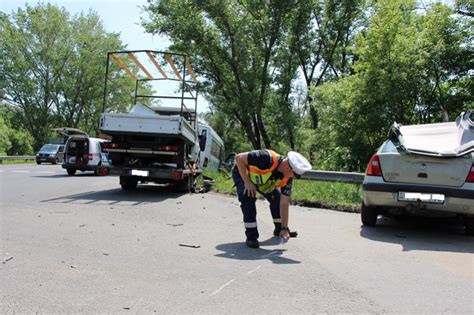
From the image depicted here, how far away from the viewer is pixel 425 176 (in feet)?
23.2

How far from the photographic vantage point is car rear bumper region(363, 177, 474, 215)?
6852 millimetres

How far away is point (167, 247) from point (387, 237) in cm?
323

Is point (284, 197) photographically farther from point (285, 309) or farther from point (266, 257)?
point (285, 309)

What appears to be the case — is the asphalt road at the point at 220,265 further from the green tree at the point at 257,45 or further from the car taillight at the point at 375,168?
the green tree at the point at 257,45

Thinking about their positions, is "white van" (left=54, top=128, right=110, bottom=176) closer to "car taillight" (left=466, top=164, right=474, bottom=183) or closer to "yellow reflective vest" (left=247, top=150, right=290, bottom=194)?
"yellow reflective vest" (left=247, top=150, right=290, bottom=194)

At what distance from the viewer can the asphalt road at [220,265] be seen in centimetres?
391

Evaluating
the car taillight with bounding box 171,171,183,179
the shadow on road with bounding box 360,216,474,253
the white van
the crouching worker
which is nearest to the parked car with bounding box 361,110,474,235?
the shadow on road with bounding box 360,216,474,253

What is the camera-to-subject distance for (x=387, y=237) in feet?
23.3

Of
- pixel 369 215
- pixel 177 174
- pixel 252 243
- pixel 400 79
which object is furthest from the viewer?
pixel 400 79

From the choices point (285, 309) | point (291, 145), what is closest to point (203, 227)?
point (285, 309)

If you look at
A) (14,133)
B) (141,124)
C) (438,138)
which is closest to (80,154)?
(141,124)

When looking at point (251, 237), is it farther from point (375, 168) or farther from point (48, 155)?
point (48, 155)

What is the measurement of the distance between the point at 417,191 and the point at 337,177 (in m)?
4.17

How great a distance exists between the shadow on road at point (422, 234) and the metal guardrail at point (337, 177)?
1.76 m
